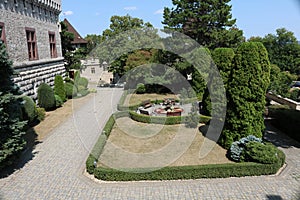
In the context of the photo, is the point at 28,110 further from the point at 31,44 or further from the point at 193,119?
the point at 193,119

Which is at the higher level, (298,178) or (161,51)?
(161,51)

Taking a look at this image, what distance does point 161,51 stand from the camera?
97.9 feet

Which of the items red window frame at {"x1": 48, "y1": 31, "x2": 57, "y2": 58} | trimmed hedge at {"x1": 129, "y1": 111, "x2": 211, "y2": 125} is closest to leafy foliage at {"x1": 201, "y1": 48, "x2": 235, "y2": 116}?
trimmed hedge at {"x1": 129, "y1": 111, "x2": 211, "y2": 125}

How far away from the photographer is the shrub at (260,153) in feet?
33.0

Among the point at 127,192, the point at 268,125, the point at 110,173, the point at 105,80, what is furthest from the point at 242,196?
the point at 105,80

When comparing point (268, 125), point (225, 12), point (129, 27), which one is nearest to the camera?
point (268, 125)

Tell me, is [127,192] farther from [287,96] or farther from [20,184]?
[287,96]

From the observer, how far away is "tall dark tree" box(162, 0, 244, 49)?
26719 millimetres

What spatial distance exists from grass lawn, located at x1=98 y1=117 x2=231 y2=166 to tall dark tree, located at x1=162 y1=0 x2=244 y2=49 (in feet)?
47.2

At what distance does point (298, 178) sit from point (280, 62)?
32.0 metres

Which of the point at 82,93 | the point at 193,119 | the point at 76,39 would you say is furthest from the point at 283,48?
the point at 76,39

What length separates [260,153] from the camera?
1012 cm

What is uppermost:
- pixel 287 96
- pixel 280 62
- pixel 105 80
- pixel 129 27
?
pixel 129 27

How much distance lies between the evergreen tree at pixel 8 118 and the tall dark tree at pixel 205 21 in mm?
20915
